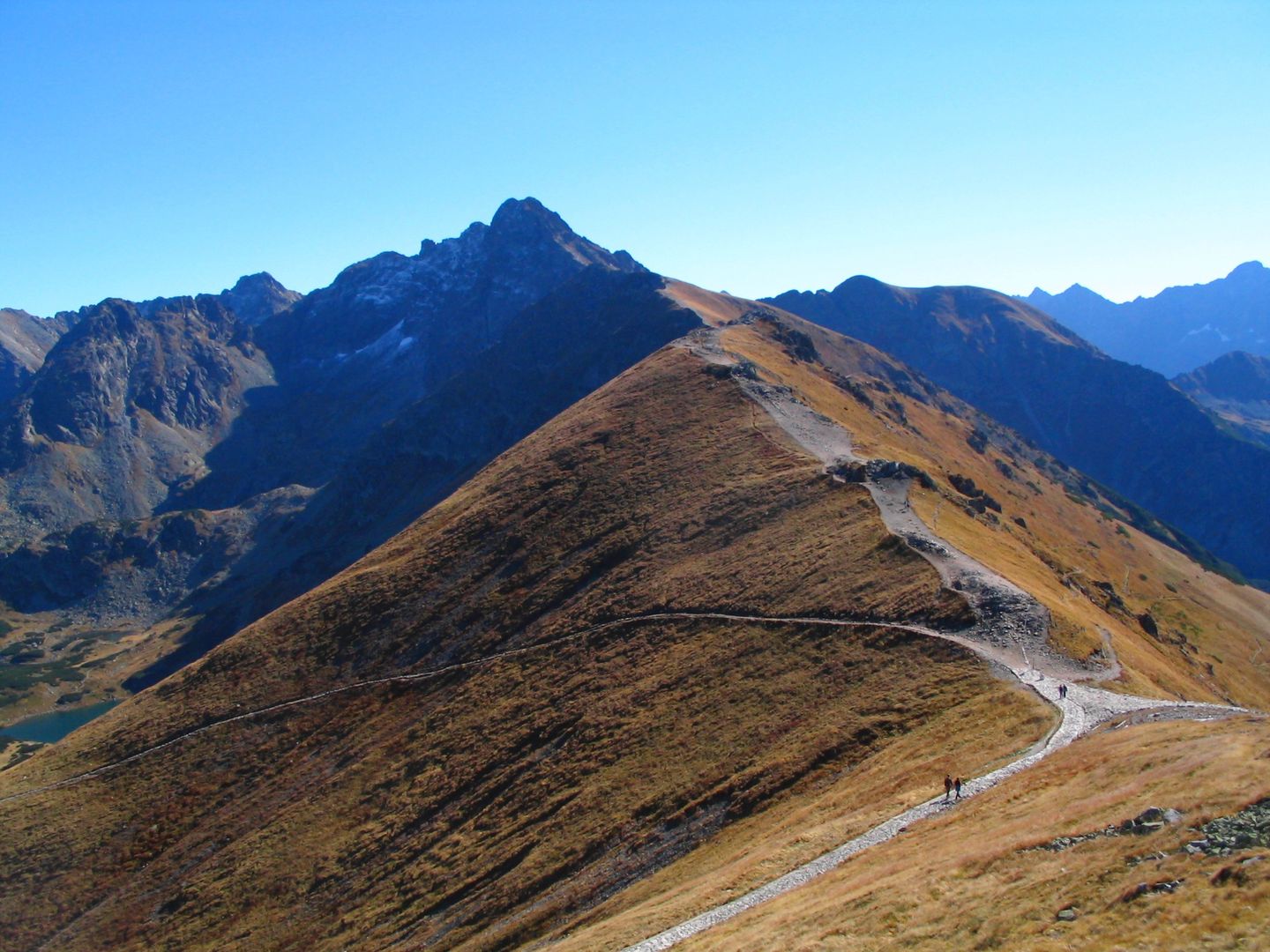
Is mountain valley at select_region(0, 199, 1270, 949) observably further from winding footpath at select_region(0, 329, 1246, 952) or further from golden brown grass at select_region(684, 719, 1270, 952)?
winding footpath at select_region(0, 329, 1246, 952)

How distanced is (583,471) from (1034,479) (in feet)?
426

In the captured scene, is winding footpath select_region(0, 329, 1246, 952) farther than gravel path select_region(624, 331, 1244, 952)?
Yes

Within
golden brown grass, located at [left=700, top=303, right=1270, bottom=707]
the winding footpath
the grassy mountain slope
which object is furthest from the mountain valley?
golden brown grass, located at [left=700, top=303, right=1270, bottom=707]

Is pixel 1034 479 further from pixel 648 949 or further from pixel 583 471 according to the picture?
pixel 648 949

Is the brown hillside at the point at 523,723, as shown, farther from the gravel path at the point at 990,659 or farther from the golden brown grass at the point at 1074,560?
the golden brown grass at the point at 1074,560

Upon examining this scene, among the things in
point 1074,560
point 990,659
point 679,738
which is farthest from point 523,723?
point 1074,560

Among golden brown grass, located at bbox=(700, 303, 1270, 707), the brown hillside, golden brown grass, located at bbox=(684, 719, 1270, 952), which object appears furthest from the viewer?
golden brown grass, located at bbox=(700, 303, 1270, 707)

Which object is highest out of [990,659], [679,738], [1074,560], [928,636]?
[928,636]

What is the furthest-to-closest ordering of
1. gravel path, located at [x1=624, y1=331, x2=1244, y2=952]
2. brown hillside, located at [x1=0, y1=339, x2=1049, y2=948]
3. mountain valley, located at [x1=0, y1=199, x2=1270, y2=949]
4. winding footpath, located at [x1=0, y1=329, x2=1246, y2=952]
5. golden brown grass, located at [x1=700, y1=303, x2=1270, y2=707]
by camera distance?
golden brown grass, located at [x1=700, y1=303, x2=1270, y2=707]
brown hillside, located at [x1=0, y1=339, x2=1049, y2=948]
winding footpath, located at [x1=0, y1=329, x2=1246, y2=952]
gravel path, located at [x1=624, y1=331, x2=1244, y2=952]
mountain valley, located at [x1=0, y1=199, x2=1270, y2=949]

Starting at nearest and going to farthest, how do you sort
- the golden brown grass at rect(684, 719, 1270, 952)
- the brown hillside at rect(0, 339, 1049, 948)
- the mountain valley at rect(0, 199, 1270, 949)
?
1. the golden brown grass at rect(684, 719, 1270, 952)
2. the mountain valley at rect(0, 199, 1270, 949)
3. the brown hillside at rect(0, 339, 1049, 948)

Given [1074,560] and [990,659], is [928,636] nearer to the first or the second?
[990,659]

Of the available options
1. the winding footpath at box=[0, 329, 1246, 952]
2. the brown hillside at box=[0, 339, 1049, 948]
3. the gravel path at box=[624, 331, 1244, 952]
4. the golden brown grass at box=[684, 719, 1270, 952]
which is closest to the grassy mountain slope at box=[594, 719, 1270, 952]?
the golden brown grass at box=[684, 719, 1270, 952]

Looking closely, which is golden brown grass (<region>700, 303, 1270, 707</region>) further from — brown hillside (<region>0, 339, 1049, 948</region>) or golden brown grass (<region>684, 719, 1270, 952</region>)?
golden brown grass (<region>684, 719, 1270, 952</region>)

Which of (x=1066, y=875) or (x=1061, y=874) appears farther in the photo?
(x=1061, y=874)
